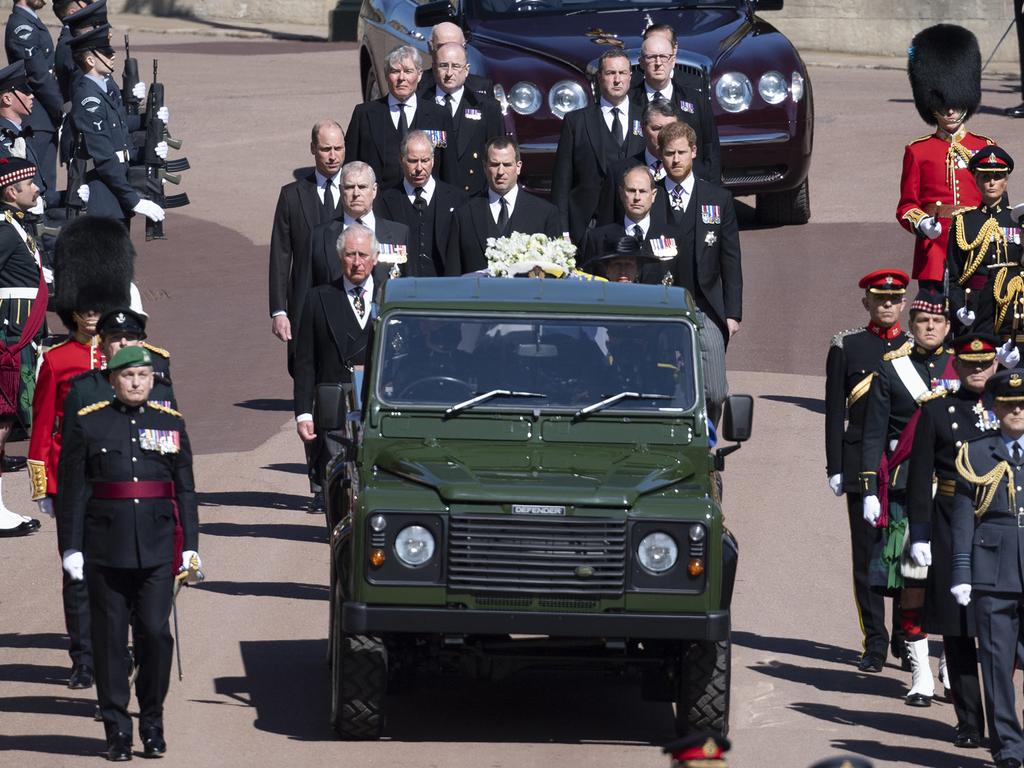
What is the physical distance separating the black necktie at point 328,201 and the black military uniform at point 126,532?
14.2ft

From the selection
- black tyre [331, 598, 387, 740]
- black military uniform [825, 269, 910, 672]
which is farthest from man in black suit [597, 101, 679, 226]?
black tyre [331, 598, 387, 740]

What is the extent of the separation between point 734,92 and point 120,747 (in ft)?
36.0

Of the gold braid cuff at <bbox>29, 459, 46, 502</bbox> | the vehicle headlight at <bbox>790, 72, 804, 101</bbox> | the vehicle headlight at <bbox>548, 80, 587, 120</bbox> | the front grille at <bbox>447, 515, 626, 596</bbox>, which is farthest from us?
the vehicle headlight at <bbox>790, 72, 804, 101</bbox>

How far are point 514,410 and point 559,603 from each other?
111 centimetres

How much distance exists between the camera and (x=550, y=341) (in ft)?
36.4

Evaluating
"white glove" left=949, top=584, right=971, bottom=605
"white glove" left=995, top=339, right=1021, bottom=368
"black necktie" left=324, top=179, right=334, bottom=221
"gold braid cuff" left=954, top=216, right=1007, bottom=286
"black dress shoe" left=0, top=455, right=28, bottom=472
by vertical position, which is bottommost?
"black dress shoe" left=0, top=455, right=28, bottom=472

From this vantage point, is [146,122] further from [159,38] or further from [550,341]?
[159,38]

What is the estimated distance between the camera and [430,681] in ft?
36.1

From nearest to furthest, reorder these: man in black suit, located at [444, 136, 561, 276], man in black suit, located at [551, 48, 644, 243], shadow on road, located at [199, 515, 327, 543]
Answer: shadow on road, located at [199, 515, 327, 543] < man in black suit, located at [444, 136, 561, 276] < man in black suit, located at [551, 48, 644, 243]

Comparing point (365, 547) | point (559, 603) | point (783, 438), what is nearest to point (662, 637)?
point (559, 603)

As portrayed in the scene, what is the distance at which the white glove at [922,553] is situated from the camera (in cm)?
1058

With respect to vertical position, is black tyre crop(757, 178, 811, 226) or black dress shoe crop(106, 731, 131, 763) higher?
black dress shoe crop(106, 731, 131, 763)

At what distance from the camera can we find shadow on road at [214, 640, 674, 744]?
34.9 ft

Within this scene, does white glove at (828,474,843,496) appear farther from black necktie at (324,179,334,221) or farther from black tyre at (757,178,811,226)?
black tyre at (757,178,811,226)
